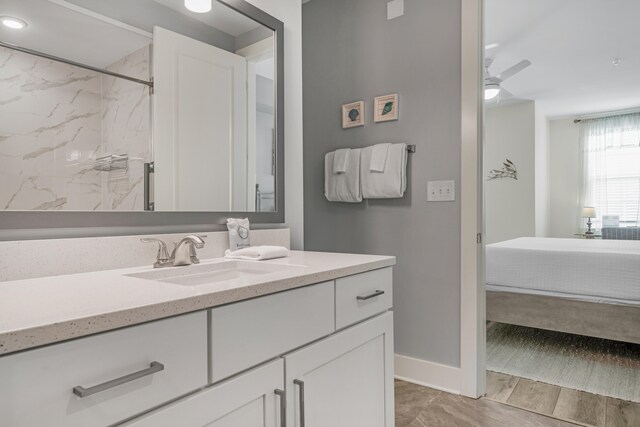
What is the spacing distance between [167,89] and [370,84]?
4.72ft

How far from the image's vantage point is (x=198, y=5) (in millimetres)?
1530

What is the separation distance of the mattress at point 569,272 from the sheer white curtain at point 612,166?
368 cm

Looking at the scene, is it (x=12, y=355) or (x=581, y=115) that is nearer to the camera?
(x=12, y=355)

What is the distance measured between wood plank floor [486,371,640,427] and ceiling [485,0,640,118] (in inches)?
102

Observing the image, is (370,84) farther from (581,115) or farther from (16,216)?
(581,115)

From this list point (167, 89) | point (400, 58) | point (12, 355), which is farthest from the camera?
point (400, 58)

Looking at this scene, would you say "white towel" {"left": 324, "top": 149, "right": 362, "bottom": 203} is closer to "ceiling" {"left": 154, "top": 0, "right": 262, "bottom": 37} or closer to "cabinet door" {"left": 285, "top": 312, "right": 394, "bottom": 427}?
"ceiling" {"left": 154, "top": 0, "right": 262, "bottom": 37}

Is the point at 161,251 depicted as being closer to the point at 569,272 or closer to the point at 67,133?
the point at 67,133

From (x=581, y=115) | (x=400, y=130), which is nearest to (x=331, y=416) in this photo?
(x=400, y=130)

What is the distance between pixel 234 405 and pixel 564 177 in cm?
692

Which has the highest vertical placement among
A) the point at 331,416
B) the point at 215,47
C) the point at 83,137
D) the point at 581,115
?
the point at 581,115

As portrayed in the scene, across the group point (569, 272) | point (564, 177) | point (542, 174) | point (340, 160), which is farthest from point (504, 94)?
point (340, 160)

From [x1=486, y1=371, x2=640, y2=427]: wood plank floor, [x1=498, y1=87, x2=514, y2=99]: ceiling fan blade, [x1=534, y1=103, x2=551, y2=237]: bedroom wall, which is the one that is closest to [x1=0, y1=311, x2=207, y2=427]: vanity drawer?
[x1=486, y1=371, x2=640, y2=427]: wood plank floor

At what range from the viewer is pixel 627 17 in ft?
10.3
